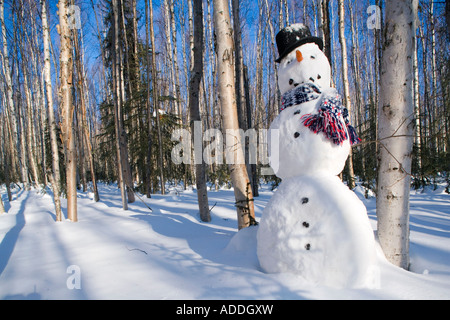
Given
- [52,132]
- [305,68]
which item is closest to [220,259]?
[305,68]

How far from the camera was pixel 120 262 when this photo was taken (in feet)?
8.26

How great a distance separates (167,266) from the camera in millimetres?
2381

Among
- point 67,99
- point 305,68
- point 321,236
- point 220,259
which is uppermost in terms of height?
point 67,99

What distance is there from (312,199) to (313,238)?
11.7 inches

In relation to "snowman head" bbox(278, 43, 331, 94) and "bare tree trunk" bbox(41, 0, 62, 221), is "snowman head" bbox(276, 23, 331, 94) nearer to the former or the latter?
"snowman head" bbox(278, 43, 331, 94)

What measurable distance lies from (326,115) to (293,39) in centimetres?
93

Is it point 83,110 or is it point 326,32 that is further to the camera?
point 83,110

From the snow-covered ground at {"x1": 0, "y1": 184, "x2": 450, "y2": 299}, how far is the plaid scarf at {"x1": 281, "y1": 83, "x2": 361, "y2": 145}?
1100mm

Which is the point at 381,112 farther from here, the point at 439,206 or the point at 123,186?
the point at 123,186

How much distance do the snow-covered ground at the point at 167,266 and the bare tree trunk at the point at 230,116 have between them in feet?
1.28

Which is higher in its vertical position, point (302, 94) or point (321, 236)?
point (302, 94)

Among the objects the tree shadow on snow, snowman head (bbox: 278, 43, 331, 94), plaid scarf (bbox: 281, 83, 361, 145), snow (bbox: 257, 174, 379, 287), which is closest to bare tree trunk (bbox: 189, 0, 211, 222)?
the tree shadow on snow

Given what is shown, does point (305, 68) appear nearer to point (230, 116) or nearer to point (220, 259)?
point (230, 116)

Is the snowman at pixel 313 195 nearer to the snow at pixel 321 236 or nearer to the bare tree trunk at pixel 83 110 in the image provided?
the snow at pixel 321 236
